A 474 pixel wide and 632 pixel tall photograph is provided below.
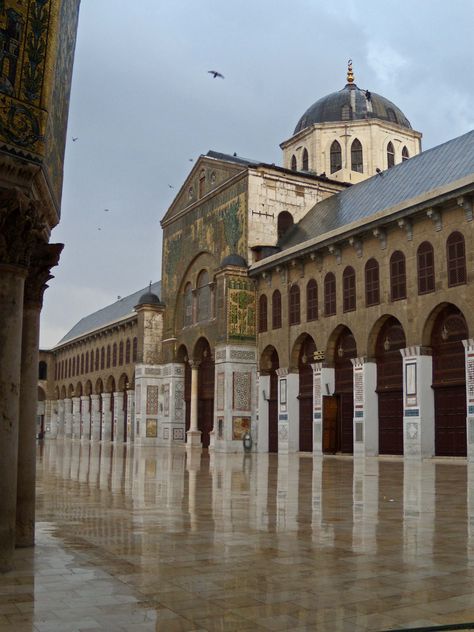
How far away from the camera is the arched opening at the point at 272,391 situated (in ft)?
111

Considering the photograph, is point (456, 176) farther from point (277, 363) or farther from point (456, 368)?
point (277, 363)

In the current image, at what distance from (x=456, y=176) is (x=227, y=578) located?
24.0 meters

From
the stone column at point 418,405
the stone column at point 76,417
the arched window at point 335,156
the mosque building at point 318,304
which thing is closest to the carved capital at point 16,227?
the mosque building at point 318,304

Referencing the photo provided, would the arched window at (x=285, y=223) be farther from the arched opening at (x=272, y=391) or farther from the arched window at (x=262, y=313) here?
the arched opening at (x=272, y=391)

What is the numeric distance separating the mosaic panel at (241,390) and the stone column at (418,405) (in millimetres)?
10920

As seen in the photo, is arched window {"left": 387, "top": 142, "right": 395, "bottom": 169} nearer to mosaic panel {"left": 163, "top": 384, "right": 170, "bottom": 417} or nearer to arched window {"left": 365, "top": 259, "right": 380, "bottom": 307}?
mosaic panel {"left": 163, "top": 384, "right": 170, "bottom": 417}

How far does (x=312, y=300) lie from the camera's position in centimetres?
3094

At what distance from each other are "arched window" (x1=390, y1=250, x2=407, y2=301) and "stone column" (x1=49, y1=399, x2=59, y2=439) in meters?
49.2

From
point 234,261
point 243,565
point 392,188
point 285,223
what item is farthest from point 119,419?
point 243,565

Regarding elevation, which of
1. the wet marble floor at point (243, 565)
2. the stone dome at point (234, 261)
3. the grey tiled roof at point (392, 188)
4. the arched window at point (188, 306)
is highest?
the grey tiled roof at point (392, 188)

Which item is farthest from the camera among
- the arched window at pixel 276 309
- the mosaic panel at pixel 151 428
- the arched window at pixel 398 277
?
the mosaic panel at pixel 151 428

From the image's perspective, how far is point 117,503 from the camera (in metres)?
10.2

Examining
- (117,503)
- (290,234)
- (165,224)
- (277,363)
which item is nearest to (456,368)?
(277,363)

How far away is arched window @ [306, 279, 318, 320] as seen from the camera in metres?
30.7
